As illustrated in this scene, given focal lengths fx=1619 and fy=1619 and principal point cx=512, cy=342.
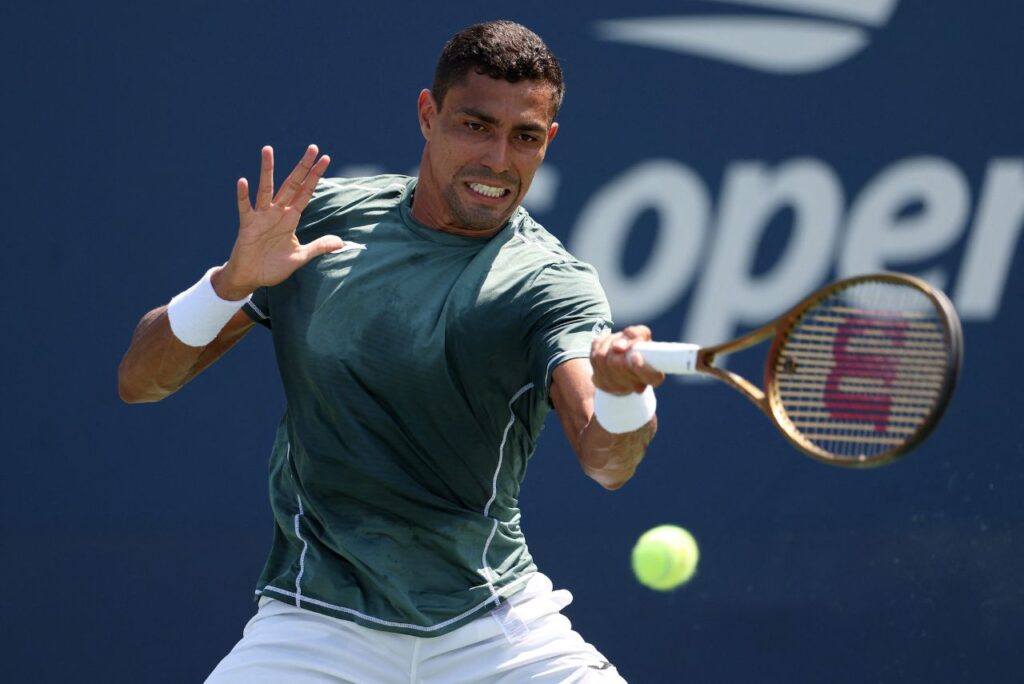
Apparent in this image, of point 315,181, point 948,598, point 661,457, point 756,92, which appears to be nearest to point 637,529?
point 661,457

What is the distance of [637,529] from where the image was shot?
5203mm

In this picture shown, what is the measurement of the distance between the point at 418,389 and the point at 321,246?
0.36m

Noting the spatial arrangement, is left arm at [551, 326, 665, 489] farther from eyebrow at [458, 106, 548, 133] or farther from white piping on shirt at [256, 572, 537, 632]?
eyebrow at [458, 106, 548, 133]

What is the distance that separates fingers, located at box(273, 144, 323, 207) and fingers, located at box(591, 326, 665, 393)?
0.76 m

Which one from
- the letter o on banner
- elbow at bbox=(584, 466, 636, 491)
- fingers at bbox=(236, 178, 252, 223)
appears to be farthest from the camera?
the letter o on banner

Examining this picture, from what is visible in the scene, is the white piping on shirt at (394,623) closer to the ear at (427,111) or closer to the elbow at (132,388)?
the elbow at (132,388)

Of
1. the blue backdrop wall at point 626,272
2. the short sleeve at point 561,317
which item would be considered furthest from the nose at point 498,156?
the blue backdrop wall at point 626,272

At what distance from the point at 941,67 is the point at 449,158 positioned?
2462 millimetres

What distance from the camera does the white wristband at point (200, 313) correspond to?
3279 millimetres

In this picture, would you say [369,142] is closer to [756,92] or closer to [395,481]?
[756,92]

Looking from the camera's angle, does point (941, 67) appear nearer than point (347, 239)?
No

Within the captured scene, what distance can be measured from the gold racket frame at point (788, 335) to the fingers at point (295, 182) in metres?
0.94

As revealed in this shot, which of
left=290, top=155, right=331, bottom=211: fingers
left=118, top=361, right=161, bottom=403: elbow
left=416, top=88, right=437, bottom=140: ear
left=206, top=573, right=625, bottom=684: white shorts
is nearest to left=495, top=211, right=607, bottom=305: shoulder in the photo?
→ left=416, top=88, right=437, bottom=140: ear

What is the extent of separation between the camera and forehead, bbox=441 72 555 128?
3.38 metres
